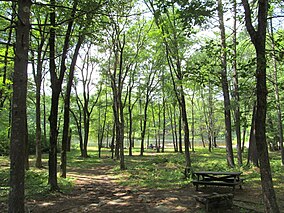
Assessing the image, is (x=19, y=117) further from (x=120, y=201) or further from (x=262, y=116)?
(x=262, y=116)

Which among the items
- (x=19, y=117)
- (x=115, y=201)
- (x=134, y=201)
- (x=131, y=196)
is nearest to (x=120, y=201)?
(x=115, y=201)

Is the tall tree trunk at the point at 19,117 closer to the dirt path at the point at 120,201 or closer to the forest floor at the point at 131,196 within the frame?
the forest floor at the point at 131,196

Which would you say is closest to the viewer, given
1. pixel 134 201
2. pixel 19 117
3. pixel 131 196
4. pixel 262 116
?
pixel 19 117

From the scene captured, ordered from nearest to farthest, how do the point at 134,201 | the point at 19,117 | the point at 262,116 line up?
1. the point at 19,117
2. the point at 262,116
3. the point at 134,201

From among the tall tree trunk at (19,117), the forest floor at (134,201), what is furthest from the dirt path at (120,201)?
the tall tree trunk at (19,117)

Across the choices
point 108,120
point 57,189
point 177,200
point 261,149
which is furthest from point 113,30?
point 108,120

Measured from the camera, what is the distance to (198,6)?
15.9ft

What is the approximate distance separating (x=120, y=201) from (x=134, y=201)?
0.41 metres

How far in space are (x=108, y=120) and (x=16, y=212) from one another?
28.2 metres

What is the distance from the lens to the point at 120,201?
23.0 feet

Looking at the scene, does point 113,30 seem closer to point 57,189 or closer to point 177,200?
point 57,189

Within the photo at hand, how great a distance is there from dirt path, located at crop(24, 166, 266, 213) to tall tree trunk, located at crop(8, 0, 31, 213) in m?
2.25

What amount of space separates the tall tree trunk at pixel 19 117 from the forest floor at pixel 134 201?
7.39 ft

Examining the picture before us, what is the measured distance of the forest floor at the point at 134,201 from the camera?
19.9 feet
